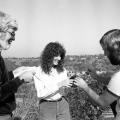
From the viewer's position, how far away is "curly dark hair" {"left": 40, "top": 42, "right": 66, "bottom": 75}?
2393mm

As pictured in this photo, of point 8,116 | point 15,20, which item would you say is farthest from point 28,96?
point 15,20

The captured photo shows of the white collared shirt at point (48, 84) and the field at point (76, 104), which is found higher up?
the white collared shirt at point (48, 84)

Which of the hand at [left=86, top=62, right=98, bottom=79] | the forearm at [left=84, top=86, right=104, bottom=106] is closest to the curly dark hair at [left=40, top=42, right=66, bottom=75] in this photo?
the hand at [left=86, top=62, right=98, bottom=79]

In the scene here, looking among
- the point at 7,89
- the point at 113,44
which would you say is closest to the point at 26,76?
the point at 7,89

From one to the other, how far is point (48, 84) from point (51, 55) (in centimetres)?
44

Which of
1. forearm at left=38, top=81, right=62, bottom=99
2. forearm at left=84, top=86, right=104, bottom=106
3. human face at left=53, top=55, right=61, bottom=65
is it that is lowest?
forearm at left=38, top=81, right=62, bottom=99

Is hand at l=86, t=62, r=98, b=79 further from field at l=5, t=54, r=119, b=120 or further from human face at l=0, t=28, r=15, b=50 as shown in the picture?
human face at l=0, t=28, r=15, b=50

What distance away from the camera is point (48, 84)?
7.52 ft

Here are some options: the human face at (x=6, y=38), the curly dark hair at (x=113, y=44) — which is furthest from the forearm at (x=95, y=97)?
the human face at (x=6, y=38)

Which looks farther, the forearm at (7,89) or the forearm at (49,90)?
the forearm at (49,90)

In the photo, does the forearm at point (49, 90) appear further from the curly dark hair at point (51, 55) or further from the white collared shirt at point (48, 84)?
the curly dark hair at point (51, 55)

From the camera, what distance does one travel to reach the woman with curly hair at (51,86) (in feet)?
7.23

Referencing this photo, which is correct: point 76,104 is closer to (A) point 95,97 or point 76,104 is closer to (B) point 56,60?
(B) point 56,60

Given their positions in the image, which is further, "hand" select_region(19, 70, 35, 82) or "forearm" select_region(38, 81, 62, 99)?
"forearm" select_region(38, 81, 62, 99)
